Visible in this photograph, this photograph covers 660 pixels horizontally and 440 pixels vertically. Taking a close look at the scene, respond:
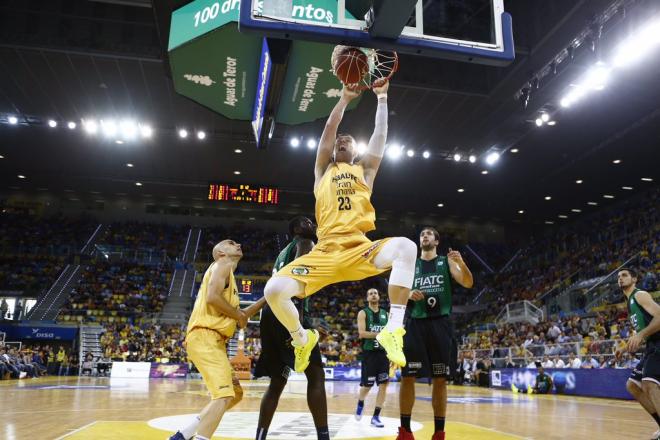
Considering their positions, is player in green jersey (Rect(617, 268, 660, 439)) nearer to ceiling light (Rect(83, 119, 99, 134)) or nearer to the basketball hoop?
the basketball hoop

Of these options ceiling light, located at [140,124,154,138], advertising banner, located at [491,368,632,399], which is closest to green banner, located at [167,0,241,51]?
advertising banner, located at [491,368,632,399]

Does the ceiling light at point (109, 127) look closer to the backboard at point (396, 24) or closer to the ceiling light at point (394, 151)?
the ceiling light at point (394, 151)

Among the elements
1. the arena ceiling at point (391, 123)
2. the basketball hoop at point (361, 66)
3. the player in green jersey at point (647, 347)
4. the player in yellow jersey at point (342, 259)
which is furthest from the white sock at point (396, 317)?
the arena ceiling at point (391, 123)

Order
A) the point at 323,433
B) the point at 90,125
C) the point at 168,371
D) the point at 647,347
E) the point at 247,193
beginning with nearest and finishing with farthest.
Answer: the point at 323,433 < the point at 647,347 < the point at 90,125 < the point at 168,371 < the point at 247,193

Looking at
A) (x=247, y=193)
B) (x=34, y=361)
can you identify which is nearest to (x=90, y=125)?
(x=247, y=193)

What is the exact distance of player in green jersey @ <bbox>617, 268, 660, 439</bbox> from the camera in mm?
5777

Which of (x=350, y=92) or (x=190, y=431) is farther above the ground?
(x=350, y=92)

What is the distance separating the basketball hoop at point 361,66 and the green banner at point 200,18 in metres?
2.75

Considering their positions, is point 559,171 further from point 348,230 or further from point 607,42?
point 348,230

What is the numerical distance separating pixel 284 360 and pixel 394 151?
17.7 meters

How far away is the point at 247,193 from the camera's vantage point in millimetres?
27078

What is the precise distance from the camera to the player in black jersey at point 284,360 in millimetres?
4312

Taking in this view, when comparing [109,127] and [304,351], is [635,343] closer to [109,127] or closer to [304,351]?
[304,351]

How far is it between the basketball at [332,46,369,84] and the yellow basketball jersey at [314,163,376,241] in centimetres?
75
